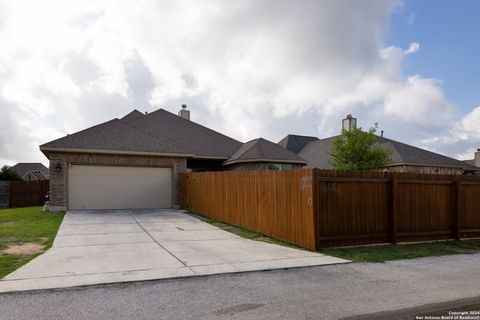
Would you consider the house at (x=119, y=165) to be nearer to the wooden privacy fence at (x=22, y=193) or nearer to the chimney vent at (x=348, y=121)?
the chimney vent at (x=348, y=121)

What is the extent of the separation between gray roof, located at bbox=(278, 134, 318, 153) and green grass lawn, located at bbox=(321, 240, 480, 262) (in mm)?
23671

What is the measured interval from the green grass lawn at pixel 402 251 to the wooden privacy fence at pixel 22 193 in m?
23.9

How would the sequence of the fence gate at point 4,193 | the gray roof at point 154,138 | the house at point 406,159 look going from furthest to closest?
the fence gate at point 4,193 → the house at point 406,159 → the gray roof at point 154,138

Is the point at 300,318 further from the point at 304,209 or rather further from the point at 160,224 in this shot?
the point at 160,224

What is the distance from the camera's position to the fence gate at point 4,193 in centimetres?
2667

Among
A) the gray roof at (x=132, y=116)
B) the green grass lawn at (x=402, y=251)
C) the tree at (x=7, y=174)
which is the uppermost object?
the gray roof at (x=132, y=116)

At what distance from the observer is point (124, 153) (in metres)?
19.9

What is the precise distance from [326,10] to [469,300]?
10081 mm

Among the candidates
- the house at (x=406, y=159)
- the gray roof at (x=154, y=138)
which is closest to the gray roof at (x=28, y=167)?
the gray roof at (x=154, y=138)

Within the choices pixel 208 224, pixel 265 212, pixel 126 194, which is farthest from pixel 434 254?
pixel 126 194

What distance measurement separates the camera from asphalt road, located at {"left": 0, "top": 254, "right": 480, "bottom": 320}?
510cm

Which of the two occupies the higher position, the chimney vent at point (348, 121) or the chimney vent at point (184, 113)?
the chimney vent at point (184, 113)

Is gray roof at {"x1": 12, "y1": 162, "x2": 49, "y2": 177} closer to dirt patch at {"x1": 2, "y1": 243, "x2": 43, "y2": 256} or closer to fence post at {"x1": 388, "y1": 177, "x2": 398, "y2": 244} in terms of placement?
dirt patch at {"x1": 2, "y1": 243, "x2": 43, "y2": 256}

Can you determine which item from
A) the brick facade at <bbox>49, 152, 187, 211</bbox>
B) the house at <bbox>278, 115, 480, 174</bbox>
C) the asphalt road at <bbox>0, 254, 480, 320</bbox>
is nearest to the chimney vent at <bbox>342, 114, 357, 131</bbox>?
the house at <bbox>278, 115, 480, 174</bbox>
